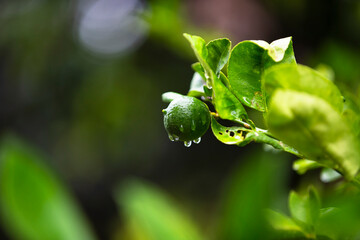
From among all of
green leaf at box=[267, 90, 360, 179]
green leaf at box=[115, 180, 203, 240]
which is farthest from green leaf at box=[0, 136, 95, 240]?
green leaf at box=[267, 90, 360, 179]

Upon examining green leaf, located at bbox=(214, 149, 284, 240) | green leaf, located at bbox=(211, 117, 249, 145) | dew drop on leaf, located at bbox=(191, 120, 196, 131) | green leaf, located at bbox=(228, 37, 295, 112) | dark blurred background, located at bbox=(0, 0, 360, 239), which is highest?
green leaf, located at bbox=(228, 37, 295, 112)

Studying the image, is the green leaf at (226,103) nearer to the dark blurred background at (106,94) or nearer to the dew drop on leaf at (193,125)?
the dew drop on leaf at (193,125)

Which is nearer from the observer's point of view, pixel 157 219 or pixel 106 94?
pixel 157 219

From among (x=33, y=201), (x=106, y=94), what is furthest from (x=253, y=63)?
(x=106, y=94)

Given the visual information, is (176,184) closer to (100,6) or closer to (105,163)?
(105,163)

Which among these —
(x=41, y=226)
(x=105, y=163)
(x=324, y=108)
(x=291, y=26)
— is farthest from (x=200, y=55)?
(x=105, y=163)

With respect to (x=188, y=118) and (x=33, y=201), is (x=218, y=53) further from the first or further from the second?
(x=33, y=201)

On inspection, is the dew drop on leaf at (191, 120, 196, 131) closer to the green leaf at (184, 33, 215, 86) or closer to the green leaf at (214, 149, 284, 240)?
the green leaf at (184, 33, 215, 86)
